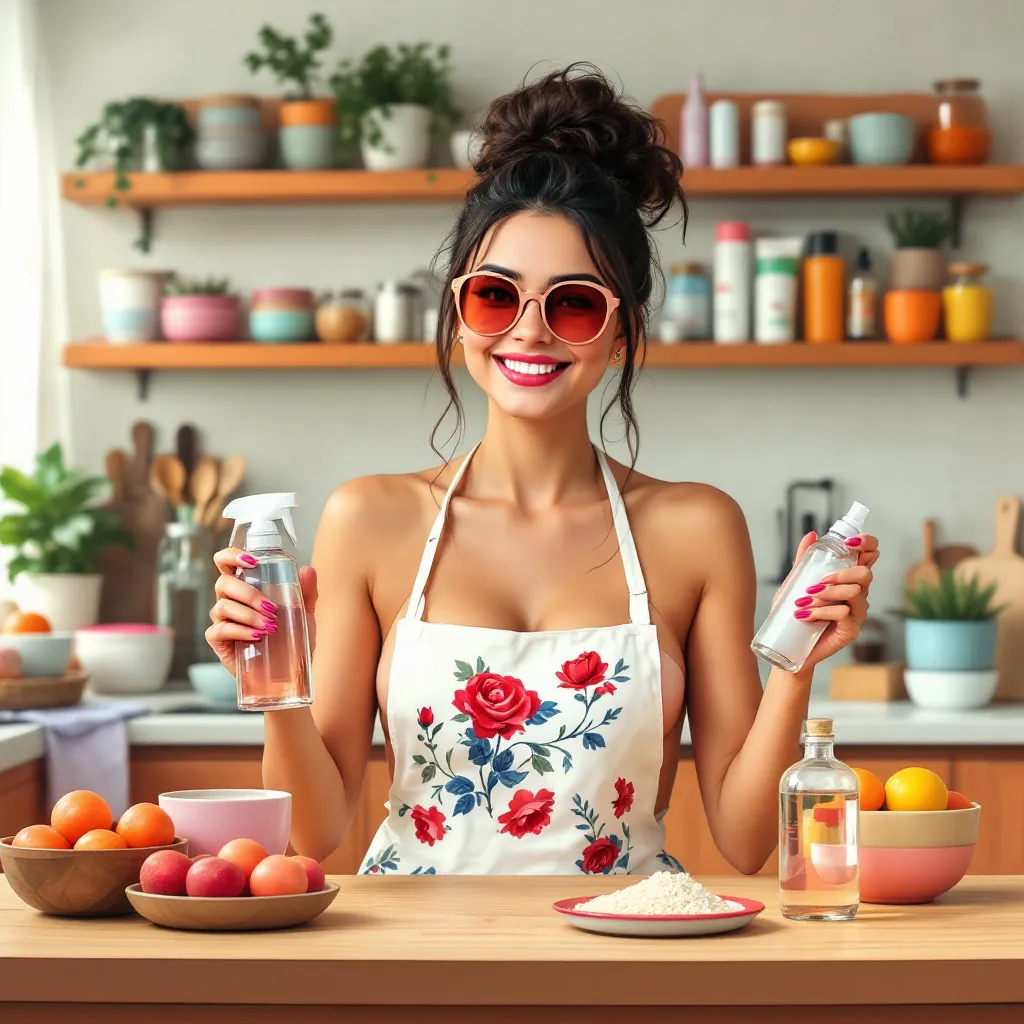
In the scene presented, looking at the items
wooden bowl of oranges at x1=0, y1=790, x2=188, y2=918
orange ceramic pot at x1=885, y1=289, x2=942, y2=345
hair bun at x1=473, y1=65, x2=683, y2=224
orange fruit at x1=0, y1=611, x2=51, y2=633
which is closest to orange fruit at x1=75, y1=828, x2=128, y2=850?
wooden bowl of oranges at x1=0, y1=790, x2=188, y2=918

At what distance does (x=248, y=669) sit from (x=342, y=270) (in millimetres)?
2559

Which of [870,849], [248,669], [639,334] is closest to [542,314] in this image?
[639,334]

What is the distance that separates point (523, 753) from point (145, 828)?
1.87ft

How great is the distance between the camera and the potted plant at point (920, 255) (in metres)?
3.67

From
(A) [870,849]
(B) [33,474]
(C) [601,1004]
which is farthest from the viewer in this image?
(B) [33,474]

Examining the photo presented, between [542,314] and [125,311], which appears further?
[125,311]

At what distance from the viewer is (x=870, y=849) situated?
1.38 meters

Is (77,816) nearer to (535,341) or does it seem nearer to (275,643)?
(275,643)

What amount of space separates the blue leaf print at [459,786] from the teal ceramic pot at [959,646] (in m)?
1.81

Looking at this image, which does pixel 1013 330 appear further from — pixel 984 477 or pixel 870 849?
pixel 870 849

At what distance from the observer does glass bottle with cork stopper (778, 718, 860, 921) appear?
1.30 meters

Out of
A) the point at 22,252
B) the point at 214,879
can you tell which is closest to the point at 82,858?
the point at 214,879

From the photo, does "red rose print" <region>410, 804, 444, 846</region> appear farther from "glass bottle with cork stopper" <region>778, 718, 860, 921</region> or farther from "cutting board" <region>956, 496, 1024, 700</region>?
"cutting board" <region>956, 496, 1024, 700</region>

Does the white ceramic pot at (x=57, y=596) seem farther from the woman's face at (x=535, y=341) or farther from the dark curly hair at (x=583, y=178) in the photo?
the woman's face at (x=535, y=341)
